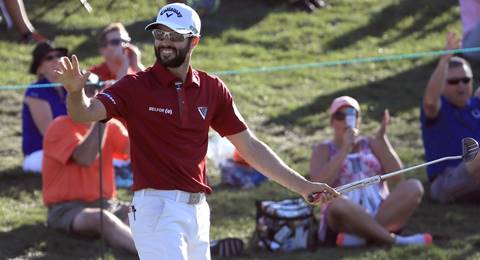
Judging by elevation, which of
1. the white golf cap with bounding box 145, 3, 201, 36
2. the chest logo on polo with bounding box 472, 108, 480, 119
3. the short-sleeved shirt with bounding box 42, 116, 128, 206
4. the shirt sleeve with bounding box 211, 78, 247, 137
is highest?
the white golf cap with bounding box 145, 3, 201, 36

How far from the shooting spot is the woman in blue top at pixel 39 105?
9.47 metres

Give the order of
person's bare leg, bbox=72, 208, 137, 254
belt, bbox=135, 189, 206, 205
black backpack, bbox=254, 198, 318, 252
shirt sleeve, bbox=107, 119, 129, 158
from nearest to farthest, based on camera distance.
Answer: belt, bbox=135, 189, 206, 205 → person's bare leg, bbox=72, 208, 137, 254 → black backpack, bbox=254, 198, 318, 252 → shirt sleeve, bbox=107, 119, 129, 158

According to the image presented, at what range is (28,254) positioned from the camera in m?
8.15

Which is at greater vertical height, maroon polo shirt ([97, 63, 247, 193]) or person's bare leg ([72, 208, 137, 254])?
maroon polo shirt ([97, 63, 247, 193])

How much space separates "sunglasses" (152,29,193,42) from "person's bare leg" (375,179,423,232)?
11.2 feet

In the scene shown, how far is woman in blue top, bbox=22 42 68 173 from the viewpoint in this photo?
9.47m

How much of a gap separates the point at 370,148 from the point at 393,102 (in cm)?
322

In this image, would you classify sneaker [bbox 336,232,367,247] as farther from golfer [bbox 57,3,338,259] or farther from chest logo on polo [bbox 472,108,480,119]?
golfer [bbox 57,3,338,259]

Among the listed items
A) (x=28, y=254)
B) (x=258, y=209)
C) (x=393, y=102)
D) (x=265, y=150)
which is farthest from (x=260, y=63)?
(x=265, y=150)

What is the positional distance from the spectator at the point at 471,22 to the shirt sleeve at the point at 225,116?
592 cm

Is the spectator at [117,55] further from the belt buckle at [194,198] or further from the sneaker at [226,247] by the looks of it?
the belt buckle at [194,198]

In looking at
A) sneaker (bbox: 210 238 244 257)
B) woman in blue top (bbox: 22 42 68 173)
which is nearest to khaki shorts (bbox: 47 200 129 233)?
sneaker (bbox: 210 238 244 257)

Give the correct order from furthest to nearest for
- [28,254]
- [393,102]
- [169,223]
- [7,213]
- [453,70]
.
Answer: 1. [393,102]
2. [453,70]
3. [7,213]
4. [28,254]
5. [169,223]

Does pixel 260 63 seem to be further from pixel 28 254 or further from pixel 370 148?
pixel 28 254
